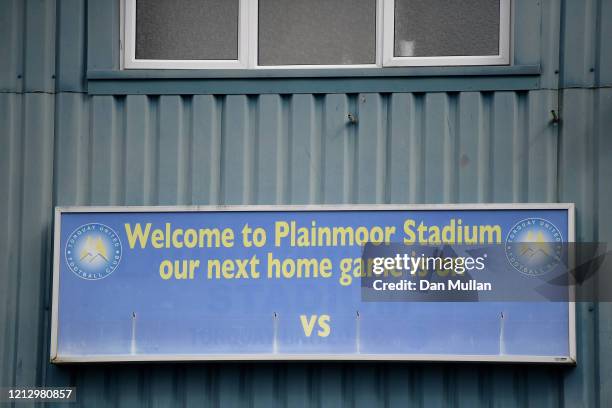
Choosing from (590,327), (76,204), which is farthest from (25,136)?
(590,327)

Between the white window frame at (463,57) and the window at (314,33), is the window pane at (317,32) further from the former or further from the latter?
the white window frame at (463,57)

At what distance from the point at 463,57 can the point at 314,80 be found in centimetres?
107

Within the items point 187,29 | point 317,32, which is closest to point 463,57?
point 317,32

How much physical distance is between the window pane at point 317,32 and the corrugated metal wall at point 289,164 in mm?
345

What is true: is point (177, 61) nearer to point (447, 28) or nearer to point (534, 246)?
point (447, 28)

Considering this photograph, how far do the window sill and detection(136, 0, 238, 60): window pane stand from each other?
0.23m

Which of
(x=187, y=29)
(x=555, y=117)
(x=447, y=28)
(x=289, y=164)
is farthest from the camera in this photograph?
(x=187, y=29)

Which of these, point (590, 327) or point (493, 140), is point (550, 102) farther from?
point (590, 327)

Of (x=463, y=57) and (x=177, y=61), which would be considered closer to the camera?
(x=463, y=57)

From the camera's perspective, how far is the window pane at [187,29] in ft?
21.0

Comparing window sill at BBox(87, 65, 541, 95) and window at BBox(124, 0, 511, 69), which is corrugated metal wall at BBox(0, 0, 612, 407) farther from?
window at BBox(124, 0, 511, 69)

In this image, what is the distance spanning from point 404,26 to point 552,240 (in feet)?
6.01

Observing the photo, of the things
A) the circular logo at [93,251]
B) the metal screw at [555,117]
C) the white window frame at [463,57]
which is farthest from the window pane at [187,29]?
the metal screw at [555,117]

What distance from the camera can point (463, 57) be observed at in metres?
6.24
